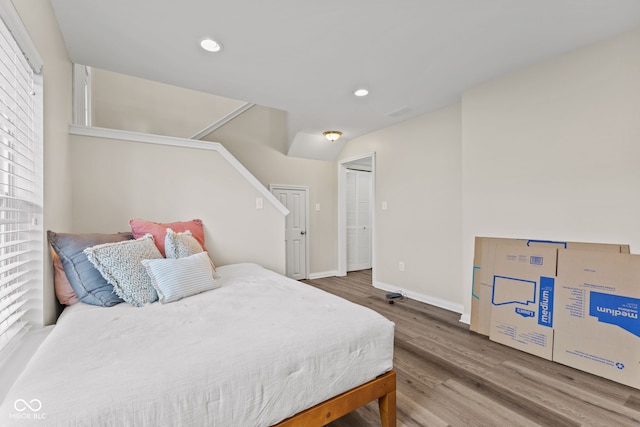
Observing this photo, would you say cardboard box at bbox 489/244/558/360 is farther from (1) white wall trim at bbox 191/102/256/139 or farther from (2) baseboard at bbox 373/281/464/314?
(1) white wall trim at bbox 191/102/256/139

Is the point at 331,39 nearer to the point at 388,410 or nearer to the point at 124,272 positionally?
the point at 124,272

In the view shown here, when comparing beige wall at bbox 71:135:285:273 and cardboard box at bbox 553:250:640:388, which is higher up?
beige wall at bbox 71:135:285:273

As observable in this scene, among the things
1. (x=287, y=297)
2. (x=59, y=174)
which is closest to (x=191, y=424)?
(x=287, y=297)

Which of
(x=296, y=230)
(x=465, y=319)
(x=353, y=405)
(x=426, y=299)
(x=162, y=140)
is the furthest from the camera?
(x=296, y=230)

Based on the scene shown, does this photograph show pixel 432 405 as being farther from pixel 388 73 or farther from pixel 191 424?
pixel 388 73

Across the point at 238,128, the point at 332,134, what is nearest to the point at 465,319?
the point at 332,134

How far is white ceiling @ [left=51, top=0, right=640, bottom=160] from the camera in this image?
1.76 m

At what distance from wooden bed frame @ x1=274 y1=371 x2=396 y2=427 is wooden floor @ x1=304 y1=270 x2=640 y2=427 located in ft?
0.77

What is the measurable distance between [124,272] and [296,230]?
3255mm

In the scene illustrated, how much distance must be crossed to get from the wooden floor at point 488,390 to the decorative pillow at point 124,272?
1301mm

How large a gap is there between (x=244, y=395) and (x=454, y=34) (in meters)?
2.49

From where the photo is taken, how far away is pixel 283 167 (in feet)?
15.5

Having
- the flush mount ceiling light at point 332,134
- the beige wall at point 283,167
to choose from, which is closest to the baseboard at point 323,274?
the beige wall at point 283,167

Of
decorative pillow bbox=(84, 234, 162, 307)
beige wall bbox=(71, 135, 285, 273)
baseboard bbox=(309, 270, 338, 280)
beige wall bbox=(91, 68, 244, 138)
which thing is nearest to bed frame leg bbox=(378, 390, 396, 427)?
decorative pillow bbox=(84, 234, 162, 307)
